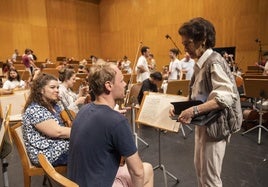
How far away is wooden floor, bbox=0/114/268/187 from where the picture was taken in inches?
101

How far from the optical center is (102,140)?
1.12 meters

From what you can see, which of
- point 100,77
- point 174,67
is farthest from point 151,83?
point 100,77

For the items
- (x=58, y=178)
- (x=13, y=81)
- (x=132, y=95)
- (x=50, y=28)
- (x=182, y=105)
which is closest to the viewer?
(x=58, y=178)

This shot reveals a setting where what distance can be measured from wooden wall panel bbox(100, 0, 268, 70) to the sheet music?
971 centimetres

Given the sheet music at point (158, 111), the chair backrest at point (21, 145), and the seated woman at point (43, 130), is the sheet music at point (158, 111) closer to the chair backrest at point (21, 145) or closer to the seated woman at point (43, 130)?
the seated woman at point (43, 130)

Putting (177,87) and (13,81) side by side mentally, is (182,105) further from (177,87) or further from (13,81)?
(13,81)

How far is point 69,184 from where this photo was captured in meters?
0.91

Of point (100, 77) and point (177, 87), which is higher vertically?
point (100, 77)

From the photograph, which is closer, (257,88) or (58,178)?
(58,178)

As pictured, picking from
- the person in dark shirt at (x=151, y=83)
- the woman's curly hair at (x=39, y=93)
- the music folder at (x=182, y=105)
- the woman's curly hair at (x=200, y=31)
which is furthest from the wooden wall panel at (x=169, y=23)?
the woman's curly hair at (x=39, y=93)

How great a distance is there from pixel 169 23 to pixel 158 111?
11280 mm

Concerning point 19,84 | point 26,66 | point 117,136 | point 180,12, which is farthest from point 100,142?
point 180,12

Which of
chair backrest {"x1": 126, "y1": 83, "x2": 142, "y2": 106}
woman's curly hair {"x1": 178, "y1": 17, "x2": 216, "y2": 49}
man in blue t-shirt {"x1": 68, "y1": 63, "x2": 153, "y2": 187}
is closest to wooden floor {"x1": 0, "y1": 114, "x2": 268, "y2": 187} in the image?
chair backrest {"x1": 126, "y1": 83, "x2": 142, "y2": 106}

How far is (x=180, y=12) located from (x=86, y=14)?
250 inches
